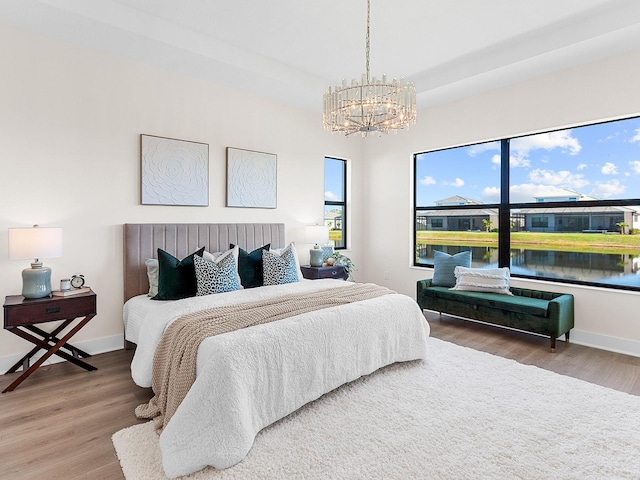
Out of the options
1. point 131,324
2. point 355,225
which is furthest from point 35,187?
point 355,225

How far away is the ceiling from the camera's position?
3.10 m

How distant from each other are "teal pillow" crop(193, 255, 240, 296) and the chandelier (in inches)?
64.8

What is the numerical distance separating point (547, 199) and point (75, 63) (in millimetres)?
5183

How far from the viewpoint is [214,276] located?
3367 mm

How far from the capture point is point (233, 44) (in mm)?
3828

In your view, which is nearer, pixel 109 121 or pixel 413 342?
pixel 413 342

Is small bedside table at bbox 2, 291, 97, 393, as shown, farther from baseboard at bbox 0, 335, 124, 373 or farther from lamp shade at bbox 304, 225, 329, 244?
lamp shade at bbox 304, 225, 329, 244

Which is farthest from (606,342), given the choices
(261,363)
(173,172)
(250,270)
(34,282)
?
(34,282)

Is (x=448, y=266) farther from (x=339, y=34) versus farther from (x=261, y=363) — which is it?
(x=261, y=363)

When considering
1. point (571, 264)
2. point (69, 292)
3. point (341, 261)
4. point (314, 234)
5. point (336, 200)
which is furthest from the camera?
point (336, 200)

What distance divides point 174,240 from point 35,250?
126cm

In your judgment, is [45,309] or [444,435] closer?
[444,435]

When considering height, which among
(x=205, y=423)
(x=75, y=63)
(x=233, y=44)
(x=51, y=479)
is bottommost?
(x=51, y=479)

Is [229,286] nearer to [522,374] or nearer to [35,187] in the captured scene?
[35,187]
